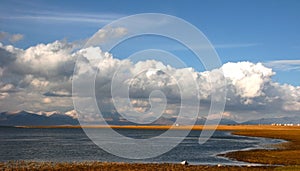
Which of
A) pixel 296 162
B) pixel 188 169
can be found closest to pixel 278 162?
pixel 296 162

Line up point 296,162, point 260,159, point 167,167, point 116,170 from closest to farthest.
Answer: point 116,170 → point 167,167 → point 296,162 → point 260,159

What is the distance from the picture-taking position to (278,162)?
201ft

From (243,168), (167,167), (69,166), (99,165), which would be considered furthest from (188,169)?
(69,166)

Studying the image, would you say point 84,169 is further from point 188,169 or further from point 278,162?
point 278,162

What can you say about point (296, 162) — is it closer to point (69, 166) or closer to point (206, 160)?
point (206, 160)

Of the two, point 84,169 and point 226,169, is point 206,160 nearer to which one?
point 226,169

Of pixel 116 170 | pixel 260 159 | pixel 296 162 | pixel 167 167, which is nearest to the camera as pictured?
pixel 116 170

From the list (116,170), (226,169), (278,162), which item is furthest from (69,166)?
(278,162)

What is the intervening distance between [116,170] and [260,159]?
26.8 metres

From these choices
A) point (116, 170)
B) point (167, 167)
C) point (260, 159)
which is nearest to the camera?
point (116, 170)

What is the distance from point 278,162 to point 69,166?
99.2 ft

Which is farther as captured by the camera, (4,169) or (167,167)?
(167,167)

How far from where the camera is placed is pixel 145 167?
178ft

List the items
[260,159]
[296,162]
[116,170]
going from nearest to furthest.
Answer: [116,170] < [296,162] < [260,159]
